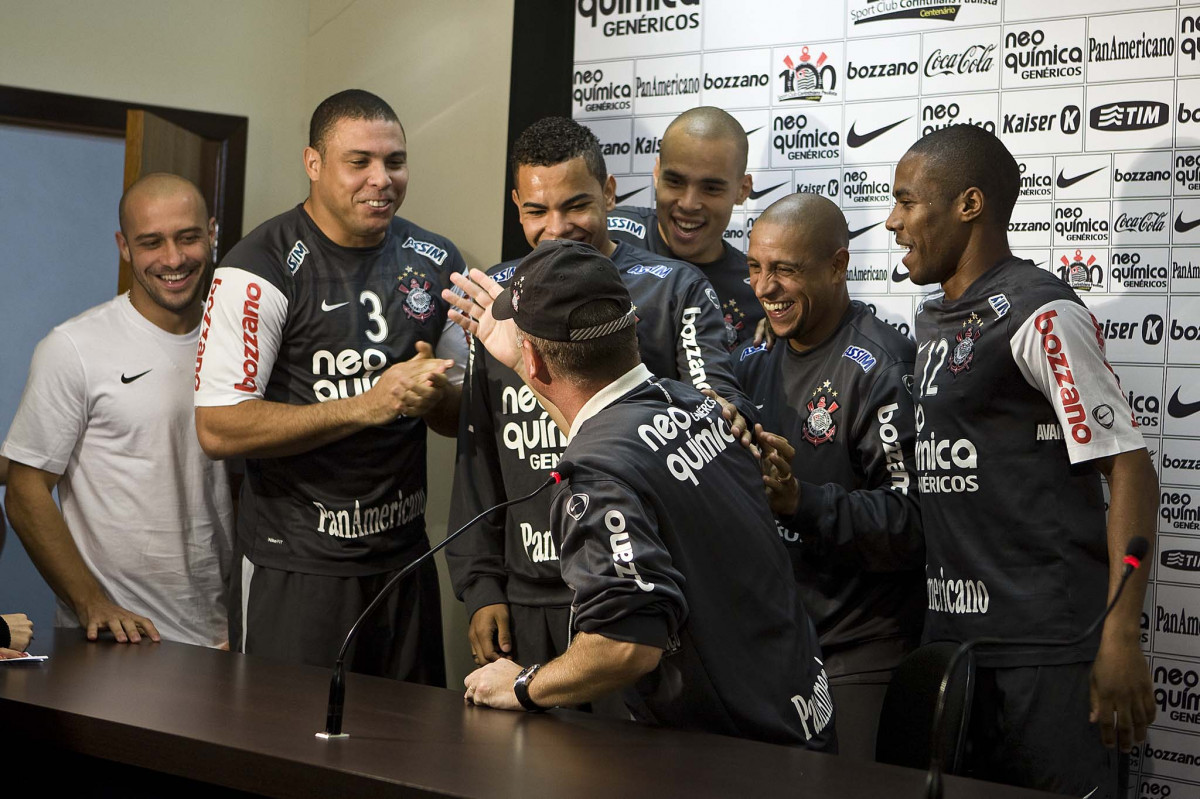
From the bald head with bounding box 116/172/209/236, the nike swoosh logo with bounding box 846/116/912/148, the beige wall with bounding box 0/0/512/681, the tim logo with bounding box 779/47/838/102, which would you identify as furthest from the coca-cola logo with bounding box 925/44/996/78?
the bald head with bounding box 116/172/209/236

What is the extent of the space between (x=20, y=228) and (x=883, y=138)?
14.0 feet

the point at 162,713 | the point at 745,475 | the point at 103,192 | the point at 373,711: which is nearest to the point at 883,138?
the point at 745,475

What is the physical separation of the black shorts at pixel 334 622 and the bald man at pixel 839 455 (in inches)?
37.4

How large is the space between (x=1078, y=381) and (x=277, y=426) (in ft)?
5.76

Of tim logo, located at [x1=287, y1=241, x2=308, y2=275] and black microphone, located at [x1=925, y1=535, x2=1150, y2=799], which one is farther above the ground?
tim logo, located at [x1=287, y1=241, x2=308, y2=275]

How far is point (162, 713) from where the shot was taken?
1.80 metres

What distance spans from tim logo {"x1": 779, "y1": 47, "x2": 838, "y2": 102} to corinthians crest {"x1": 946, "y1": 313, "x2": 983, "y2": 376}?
131 cm

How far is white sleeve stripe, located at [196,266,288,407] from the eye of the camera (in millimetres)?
2775

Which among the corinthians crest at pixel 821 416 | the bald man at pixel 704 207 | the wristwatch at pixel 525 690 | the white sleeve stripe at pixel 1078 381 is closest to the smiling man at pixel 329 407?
the bald man at pixel 704 207

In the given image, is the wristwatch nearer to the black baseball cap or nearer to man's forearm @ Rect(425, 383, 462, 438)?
the black baseball cap

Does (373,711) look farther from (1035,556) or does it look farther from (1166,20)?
(1166,20)

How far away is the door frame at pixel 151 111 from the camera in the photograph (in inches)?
153

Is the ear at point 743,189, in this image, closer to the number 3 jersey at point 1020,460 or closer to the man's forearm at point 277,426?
the number 3 jersey at point 1020,460

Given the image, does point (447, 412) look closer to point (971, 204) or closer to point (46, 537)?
point (46, 537)
